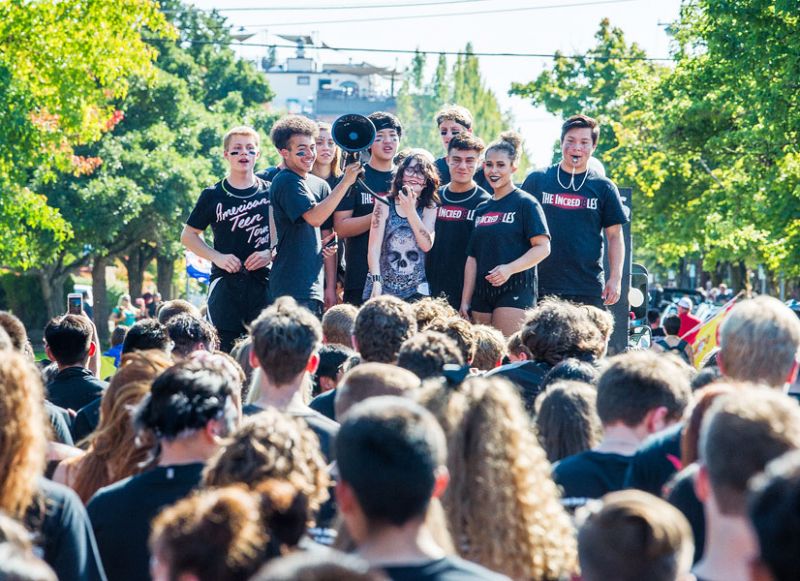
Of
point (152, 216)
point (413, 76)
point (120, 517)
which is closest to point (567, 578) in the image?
point (120, 517)

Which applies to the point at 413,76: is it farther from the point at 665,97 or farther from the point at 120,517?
the point at 120,517

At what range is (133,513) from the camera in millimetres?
3930

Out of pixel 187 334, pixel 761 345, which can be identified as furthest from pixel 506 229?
pixel 761 345

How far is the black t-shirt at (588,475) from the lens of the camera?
13.8 feet

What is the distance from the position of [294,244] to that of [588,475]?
4.81 m

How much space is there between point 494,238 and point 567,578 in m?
5.49

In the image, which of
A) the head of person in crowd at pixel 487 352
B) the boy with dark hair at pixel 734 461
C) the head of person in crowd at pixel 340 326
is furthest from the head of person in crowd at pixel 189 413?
the head of person in crowd at pixel 340 326

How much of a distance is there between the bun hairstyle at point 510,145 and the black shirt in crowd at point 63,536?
228 inches

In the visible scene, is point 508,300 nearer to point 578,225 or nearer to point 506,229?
point 506,229

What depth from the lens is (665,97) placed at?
31.2m

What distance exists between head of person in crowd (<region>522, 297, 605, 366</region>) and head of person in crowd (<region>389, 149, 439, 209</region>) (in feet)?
8.63

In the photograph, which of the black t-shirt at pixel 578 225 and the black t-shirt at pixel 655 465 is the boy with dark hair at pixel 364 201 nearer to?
the black t-shirt at pixel 578 225

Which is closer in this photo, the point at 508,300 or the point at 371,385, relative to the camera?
the point at 371,385

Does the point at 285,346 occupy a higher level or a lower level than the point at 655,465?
higher
